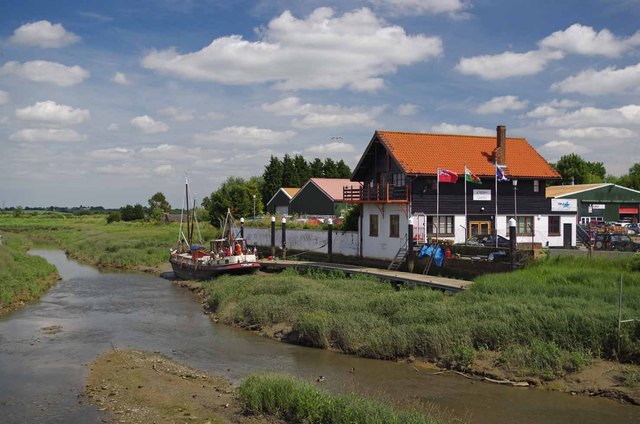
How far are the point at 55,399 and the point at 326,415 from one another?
768 centimetres

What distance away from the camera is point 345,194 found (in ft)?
127

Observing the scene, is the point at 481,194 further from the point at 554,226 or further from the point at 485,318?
the point at 485,318

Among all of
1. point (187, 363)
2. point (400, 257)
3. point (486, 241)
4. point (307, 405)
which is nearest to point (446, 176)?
point (486, 241)

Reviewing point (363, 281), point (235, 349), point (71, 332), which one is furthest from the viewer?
point (363, 281)

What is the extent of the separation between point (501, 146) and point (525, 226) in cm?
511

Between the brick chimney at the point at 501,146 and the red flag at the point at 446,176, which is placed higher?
the brick chimney at the point at 501,146

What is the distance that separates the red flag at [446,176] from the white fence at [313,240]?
24.4 ft

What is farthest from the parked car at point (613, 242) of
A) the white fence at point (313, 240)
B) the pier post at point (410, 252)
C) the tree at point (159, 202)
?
the tree at point (159, 202)

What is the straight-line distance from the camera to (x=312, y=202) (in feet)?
201

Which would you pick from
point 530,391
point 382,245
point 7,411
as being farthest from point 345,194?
point 7,411

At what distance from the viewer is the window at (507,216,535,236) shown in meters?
38.1

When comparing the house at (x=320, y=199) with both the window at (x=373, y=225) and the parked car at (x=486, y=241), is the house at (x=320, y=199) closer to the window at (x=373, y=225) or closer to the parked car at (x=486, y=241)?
the window at (x=373, y=225)

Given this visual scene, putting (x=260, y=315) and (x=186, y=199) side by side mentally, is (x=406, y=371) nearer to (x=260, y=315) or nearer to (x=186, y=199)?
(x=260, y=315)

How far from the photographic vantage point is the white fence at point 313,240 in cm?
3919
